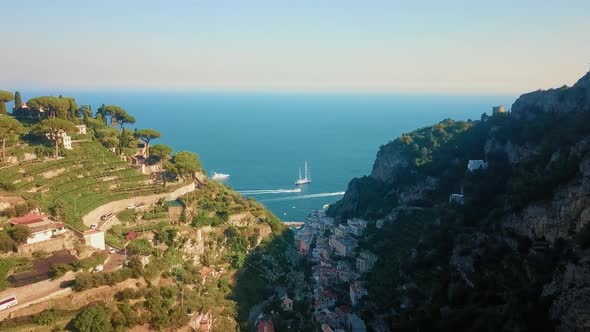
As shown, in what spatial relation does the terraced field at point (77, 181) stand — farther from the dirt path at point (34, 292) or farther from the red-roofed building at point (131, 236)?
the dirt path at point (34, 292)

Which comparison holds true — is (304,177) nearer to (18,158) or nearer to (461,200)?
(461,200)

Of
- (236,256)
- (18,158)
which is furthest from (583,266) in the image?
(18,158)

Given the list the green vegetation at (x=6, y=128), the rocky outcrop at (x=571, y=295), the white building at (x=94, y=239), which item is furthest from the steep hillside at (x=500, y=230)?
the green vegetation at (x=6, y=128)

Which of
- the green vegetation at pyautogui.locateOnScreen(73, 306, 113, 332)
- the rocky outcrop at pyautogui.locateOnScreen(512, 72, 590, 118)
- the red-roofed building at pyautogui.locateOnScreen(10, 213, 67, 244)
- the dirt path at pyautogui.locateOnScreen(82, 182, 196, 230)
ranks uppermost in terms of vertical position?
the rocky outcrop at pyautogui.locateOnScreen(512, 72, 590, 118)

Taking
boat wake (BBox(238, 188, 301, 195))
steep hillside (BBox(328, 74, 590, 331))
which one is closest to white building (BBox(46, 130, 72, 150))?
steep hillside (BBox(328, 74, 590, 331))

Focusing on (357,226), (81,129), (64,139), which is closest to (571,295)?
(357,226)

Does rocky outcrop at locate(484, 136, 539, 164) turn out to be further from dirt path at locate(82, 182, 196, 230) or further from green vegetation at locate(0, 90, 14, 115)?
green vegetation at locate(0, 90, 14, 115)
